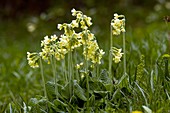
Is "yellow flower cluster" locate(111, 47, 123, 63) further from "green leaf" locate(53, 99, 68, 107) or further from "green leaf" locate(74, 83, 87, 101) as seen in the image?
"green leaf" locate(53, 99, 68, 107)

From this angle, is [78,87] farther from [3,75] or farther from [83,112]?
[3,75]

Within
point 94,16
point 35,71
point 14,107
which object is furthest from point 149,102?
point 94,16

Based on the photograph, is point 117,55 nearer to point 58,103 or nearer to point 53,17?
point 58,103

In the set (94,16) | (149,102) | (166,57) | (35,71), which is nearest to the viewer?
(149,102)

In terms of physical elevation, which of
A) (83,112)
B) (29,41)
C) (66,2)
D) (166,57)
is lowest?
(83,112)

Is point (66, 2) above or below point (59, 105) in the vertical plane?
above

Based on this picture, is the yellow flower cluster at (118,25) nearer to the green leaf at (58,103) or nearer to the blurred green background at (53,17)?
the green leaf at (58,103)

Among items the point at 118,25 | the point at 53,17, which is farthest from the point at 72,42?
the point at 53,17

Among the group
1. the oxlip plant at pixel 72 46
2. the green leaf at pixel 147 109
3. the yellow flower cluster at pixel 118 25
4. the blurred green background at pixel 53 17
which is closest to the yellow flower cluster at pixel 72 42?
the oxlip plant at pixel 72 46
